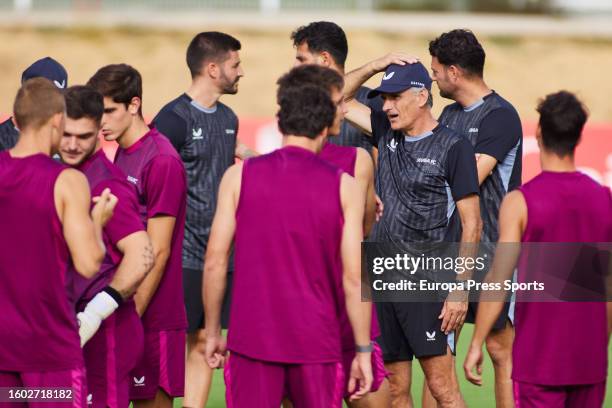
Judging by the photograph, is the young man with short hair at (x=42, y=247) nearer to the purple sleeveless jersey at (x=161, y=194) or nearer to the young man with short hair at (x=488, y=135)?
the purple sleeveless jersey at (x=161, y=194)

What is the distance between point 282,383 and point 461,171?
91.0 inches

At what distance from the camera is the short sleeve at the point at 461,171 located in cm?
773

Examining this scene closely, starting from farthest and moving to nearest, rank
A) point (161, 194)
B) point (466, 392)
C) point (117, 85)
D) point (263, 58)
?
point (263, 58)
point (466, 392)
point (117, 85)
point (161, 194)

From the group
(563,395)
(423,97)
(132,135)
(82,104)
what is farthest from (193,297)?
(563,395)

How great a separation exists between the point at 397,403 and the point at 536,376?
1968mm

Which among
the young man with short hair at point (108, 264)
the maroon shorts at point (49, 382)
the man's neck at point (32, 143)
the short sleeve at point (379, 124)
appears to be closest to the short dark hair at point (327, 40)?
the short sleeve at point (379, 124)

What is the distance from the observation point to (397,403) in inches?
314

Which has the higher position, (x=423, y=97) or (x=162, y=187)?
(x=423, y=97)

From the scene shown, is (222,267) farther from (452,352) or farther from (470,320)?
(470,320)

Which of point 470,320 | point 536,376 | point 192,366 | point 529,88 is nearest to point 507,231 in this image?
point 536,376

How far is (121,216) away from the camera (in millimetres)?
6398

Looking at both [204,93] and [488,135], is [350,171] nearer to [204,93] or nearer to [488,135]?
[488,135]

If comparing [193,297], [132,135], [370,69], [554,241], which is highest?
[370,69]

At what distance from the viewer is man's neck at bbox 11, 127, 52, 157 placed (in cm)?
577
